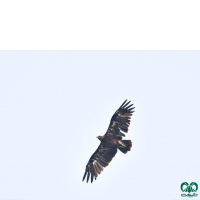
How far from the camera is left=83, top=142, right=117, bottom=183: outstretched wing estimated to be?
715 inches

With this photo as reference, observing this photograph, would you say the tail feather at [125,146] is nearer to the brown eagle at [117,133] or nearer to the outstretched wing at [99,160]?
the brown eagle at [117,133]

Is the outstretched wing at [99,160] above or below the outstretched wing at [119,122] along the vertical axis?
below

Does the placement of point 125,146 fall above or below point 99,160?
above

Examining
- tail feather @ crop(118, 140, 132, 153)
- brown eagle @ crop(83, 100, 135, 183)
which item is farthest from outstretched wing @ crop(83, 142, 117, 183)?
tail feather @ crop(118, 140, 132, 153)

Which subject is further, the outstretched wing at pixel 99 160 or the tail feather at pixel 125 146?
the outstretched wing at pixel 99 160

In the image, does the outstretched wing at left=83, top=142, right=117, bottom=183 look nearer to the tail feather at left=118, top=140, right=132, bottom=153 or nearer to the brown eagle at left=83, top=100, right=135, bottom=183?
the brown eagle at left=83, top=100, right=135, bottom=183

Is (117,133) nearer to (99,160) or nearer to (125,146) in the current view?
(125,146)

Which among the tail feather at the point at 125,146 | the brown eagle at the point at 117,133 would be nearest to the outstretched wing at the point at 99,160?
the brown eagle at the point at 117,133

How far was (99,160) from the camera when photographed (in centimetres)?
1838

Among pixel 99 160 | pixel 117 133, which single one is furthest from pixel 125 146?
pixel 99 160

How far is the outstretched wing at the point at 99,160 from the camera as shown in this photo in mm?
18172
